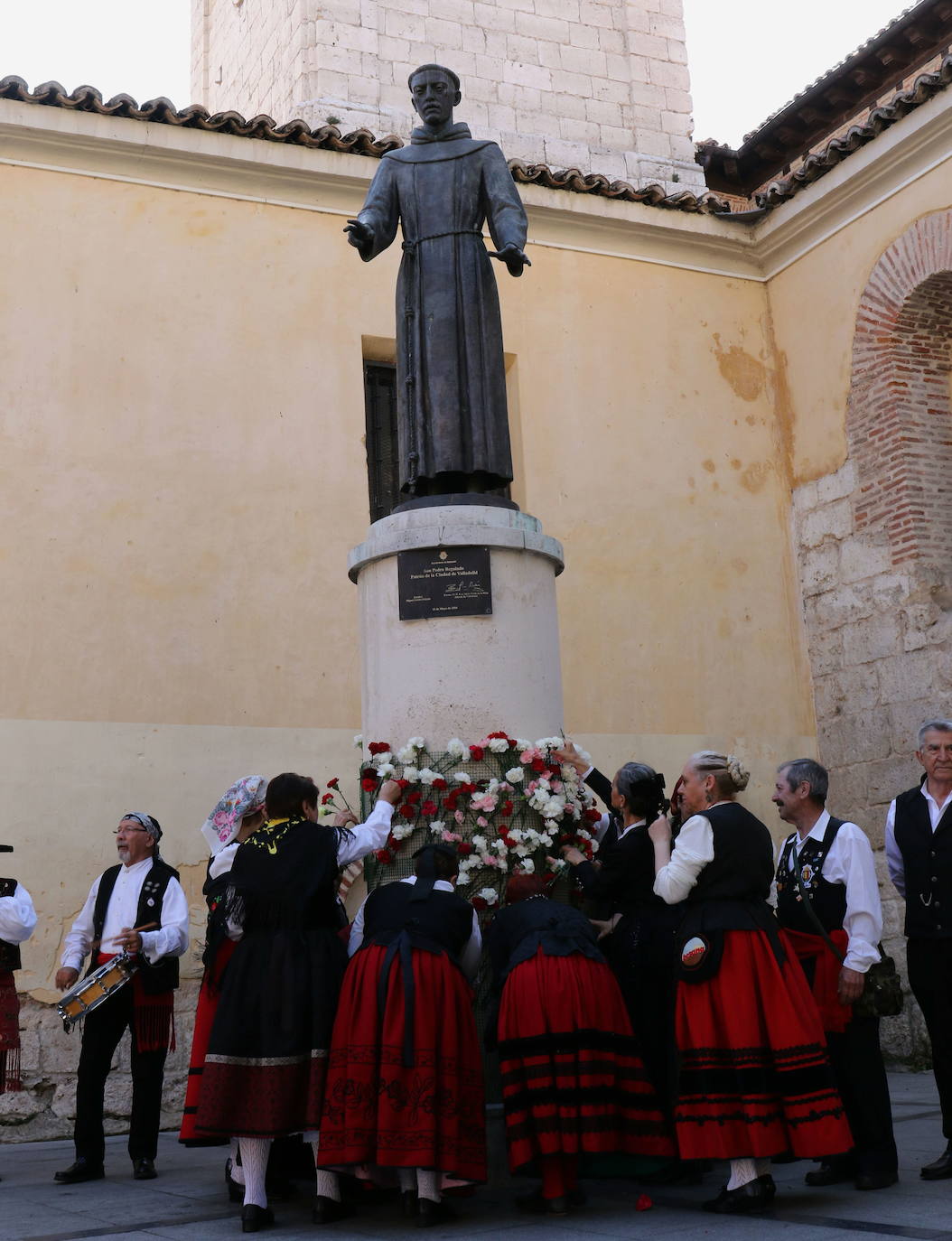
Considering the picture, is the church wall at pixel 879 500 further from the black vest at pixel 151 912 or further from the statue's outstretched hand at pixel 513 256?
the black vest at pixel 151 912

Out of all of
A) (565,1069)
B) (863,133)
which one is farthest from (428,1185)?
(863,133)

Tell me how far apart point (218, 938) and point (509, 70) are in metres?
9.87

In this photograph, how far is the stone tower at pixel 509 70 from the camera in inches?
474

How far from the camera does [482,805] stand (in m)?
5.47

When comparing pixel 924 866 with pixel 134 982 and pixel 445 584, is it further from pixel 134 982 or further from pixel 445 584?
pixel 134 982

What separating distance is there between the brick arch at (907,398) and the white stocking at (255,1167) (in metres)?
7.00

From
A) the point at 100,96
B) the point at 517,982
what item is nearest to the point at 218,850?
the point at 517,982

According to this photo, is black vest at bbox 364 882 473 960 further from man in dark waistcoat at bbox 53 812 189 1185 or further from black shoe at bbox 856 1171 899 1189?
black shoe at bbox 856 1171 899 1189

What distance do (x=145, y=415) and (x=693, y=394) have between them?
436 centimetres

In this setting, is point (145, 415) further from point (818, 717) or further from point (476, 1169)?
point (476, 1169)

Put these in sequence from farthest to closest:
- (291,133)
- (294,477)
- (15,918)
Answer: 1. (291,133)
2. (294,477)
3. (15,918)

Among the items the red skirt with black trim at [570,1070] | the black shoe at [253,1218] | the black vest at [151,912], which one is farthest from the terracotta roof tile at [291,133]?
the black shoe at [253,1218]

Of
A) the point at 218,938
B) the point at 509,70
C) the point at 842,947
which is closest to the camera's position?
the point at 842,947

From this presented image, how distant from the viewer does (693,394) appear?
1106 cm
